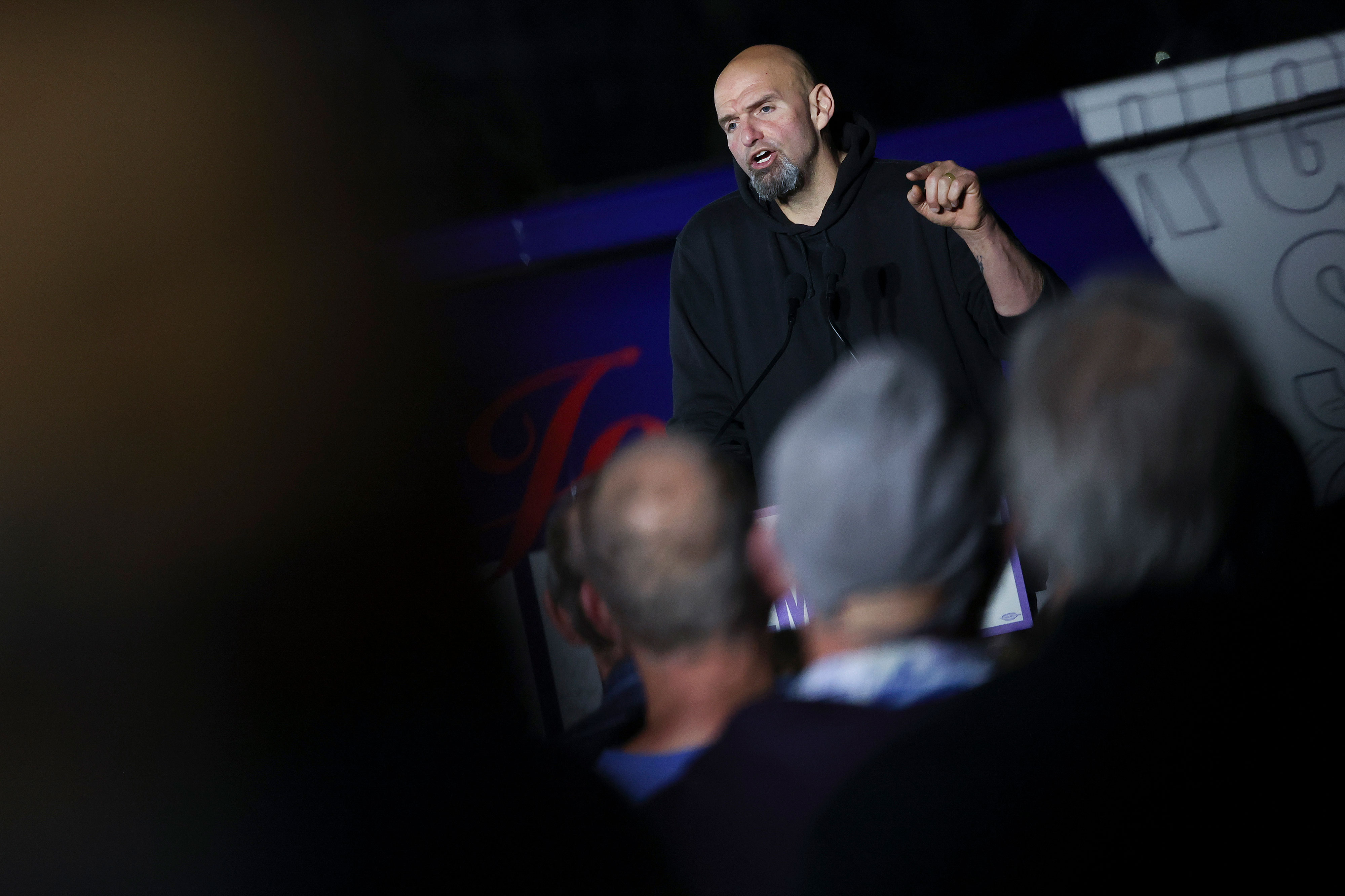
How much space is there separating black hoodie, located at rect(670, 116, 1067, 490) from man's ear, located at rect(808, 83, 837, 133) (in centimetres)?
5

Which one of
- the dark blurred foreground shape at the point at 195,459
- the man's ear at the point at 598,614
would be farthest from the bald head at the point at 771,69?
the dark blurred foreground shape at the point at 195,459

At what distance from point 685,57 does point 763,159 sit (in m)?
3.60

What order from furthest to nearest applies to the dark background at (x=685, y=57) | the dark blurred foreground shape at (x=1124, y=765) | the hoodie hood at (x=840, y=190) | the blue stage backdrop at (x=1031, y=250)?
the dark background at (x=685, y=57), the blue stage backdrop at (x=1031, y=250), the hoodie hood at (x=840, y=190), the dark blurred foreground shape at (x=1124, y=765)

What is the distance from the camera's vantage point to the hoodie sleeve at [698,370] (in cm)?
226

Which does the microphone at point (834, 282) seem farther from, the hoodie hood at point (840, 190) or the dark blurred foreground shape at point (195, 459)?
the dark blurred foreground shape at point (195, 459)

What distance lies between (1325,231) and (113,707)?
2635mm

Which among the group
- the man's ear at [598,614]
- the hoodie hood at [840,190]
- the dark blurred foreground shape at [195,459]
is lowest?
the man's ear at [598,614]

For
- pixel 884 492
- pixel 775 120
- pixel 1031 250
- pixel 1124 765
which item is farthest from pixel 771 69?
pixel 1124 765

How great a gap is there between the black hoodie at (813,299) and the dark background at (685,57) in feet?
8.97

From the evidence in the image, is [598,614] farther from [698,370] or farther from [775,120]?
[775,120]

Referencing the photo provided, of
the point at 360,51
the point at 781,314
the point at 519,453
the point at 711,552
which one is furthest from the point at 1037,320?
the point at 519,453

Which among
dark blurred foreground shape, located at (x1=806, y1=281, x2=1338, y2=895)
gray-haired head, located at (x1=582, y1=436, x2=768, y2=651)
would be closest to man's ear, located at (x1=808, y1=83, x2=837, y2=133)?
gray-haired head, located at (x1=582, y1=436, x2=768, y2=651)

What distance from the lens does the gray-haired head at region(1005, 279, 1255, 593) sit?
2.94 feet

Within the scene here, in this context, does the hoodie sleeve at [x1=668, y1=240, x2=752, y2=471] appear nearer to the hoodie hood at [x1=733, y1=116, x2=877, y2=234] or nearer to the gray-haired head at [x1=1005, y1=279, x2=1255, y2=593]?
the hoodie hood at [x1=733, y1=116, x2=877, y2=234]
